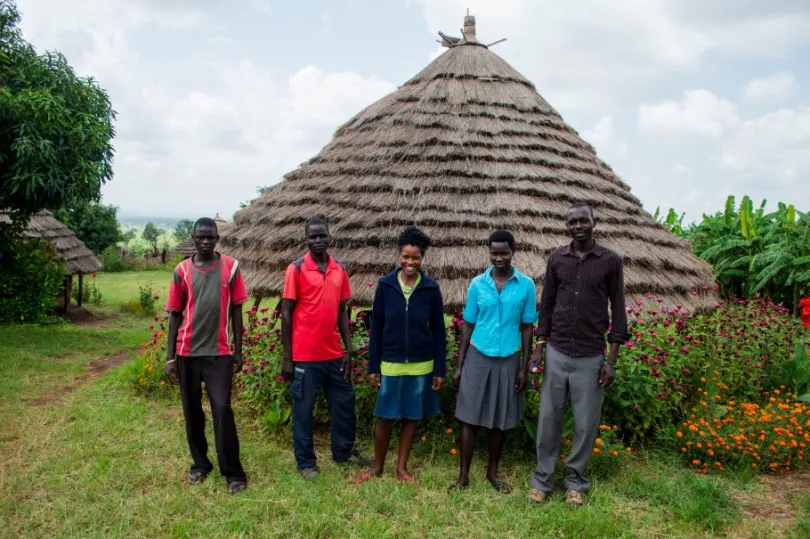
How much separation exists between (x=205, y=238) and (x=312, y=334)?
95 centimetres

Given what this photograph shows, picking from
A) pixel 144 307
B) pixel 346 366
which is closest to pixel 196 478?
pixel 346 366

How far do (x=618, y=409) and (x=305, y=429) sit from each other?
244 cm

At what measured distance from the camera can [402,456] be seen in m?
4.08

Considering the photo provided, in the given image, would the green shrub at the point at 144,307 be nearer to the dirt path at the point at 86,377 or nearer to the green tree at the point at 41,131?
the green tree at the point at 41,131

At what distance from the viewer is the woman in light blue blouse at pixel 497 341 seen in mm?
3748

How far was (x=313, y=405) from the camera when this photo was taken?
416 centimetres

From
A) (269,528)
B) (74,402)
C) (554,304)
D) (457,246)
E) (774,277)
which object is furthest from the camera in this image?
(774,277)

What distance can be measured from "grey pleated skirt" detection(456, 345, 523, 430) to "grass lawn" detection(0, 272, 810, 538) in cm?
51

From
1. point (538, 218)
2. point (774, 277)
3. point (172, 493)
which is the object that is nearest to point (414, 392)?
point (172, 493)

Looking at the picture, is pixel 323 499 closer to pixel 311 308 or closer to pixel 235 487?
pixel 235 487

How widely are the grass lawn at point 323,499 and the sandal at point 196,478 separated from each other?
0.07 m

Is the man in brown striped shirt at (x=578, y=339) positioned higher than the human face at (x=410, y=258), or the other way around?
the human face at (x=410, y=258)

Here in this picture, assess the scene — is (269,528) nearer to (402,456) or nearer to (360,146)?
(402,456)

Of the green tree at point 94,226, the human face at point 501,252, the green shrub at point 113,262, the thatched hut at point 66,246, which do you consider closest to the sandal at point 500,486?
the human face at point 501,252
